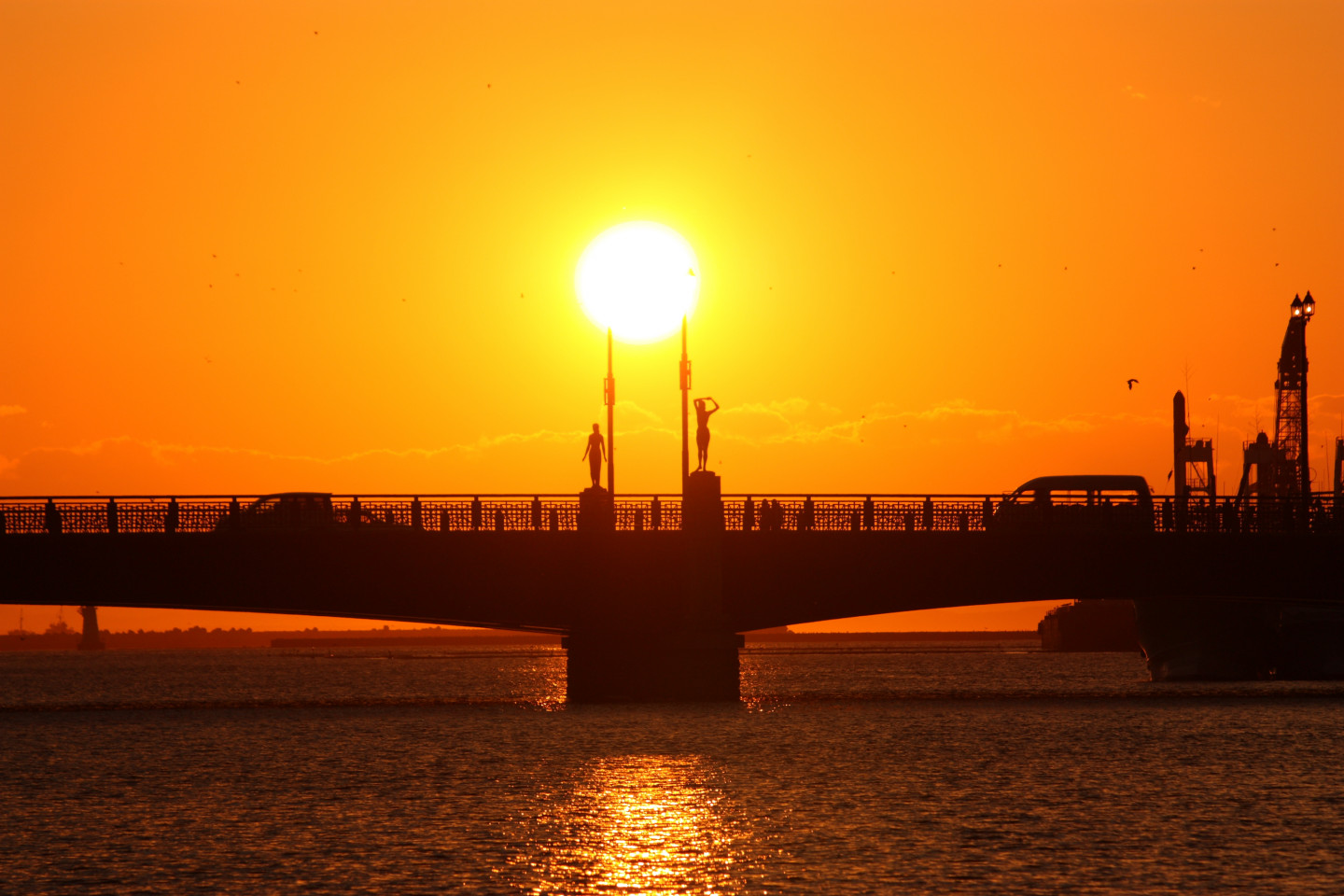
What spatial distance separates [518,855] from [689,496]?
29.4 meters

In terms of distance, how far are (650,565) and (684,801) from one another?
21.8m

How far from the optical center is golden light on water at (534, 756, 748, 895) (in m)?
29.9

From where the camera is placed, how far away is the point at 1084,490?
82812 millimetres

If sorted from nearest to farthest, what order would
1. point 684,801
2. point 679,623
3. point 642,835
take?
point 642,835
point 684,801
point 679,623

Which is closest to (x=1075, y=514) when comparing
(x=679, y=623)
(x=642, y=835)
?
(x=679, y=623)

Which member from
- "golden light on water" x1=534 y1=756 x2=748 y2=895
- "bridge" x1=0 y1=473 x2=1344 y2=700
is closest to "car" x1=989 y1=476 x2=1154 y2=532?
"bridge" x1=0 y1=473 x2=1344 y2=700

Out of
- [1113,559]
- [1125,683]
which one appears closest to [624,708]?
[1113,559]

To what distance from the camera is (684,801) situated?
1613 inches

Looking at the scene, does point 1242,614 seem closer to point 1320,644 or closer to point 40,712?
point 1320,644

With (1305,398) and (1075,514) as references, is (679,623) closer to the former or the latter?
(1075,514)

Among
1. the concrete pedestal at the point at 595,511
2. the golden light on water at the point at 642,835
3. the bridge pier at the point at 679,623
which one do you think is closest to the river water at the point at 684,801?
the golden light on water at the point at 642,835

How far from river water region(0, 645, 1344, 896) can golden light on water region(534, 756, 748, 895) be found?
10cm

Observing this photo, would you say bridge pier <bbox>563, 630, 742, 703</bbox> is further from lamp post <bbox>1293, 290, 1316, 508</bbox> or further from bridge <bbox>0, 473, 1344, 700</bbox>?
lamp post <bbox>1293, 290, 1316, 508</bbox>

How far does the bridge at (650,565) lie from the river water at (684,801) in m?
3.84
